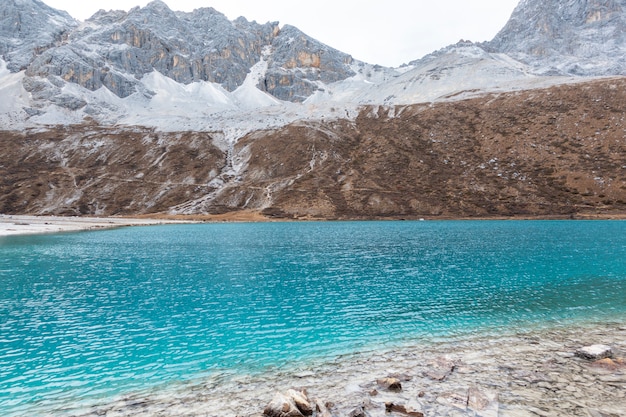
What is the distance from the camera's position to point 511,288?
38.3m

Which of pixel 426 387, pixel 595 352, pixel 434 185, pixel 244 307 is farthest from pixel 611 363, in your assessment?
pixel 434 185

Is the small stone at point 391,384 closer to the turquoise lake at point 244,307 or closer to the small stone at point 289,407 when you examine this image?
the small stone at point 289,407

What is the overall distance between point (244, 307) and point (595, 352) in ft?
77.7

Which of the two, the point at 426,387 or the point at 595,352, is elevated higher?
the point at 595,352

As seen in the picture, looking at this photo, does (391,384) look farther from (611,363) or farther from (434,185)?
(434,185)

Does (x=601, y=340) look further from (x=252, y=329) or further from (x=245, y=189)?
(x=245, y=189)

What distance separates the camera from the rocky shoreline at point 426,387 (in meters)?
15.4

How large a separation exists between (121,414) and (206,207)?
544ft

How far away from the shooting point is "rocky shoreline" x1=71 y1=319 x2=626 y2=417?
15.4 m

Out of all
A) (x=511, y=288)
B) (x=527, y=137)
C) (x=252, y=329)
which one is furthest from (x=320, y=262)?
(x=527, y=137)

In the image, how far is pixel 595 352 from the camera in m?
20.2

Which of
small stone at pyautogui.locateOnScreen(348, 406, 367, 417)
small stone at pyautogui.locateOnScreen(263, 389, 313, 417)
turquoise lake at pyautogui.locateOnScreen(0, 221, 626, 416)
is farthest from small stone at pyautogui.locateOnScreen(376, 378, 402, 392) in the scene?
turquoise lake at pyautogui.locateOnScreen(0, 221, 626, 416)

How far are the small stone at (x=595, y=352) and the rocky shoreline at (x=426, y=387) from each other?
2.5 inches

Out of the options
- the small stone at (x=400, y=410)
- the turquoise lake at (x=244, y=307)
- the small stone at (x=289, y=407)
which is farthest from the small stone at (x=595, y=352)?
the small stone at (x=289, y=407)
